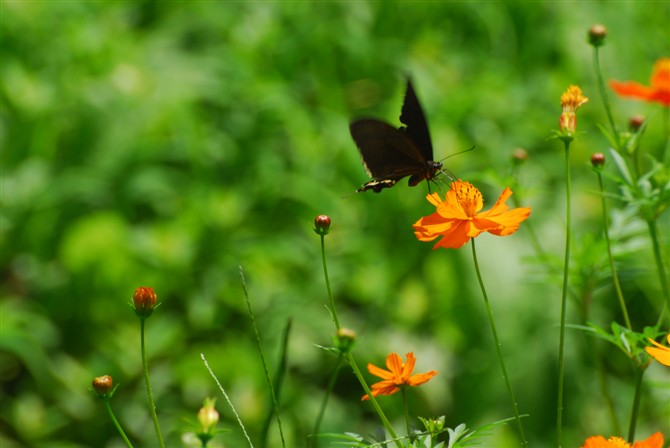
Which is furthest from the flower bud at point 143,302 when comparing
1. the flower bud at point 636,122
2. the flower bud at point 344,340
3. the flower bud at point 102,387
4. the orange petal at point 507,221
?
the flower bud at point 636,122

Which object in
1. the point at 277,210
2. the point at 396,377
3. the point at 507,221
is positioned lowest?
Answer: the point at 277,210

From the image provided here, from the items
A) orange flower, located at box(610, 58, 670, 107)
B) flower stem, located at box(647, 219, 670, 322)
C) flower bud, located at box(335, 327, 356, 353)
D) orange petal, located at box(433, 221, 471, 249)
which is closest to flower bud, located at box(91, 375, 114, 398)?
flower bud, located at box(335, 327, 356, 353)

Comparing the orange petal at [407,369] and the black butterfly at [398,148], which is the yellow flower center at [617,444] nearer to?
the orange petal at [407,369]

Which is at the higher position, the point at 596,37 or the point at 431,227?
the point at 596,37

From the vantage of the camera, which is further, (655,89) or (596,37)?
(655,89)

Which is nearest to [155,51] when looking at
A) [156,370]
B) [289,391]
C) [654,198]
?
[156,370]

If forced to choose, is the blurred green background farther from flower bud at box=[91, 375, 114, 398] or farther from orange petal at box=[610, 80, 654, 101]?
flower bud at box=[91, 375, 114, 398]

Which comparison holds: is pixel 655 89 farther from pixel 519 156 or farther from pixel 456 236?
pixel 456 236

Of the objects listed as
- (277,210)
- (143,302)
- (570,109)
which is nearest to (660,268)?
(570,109)
